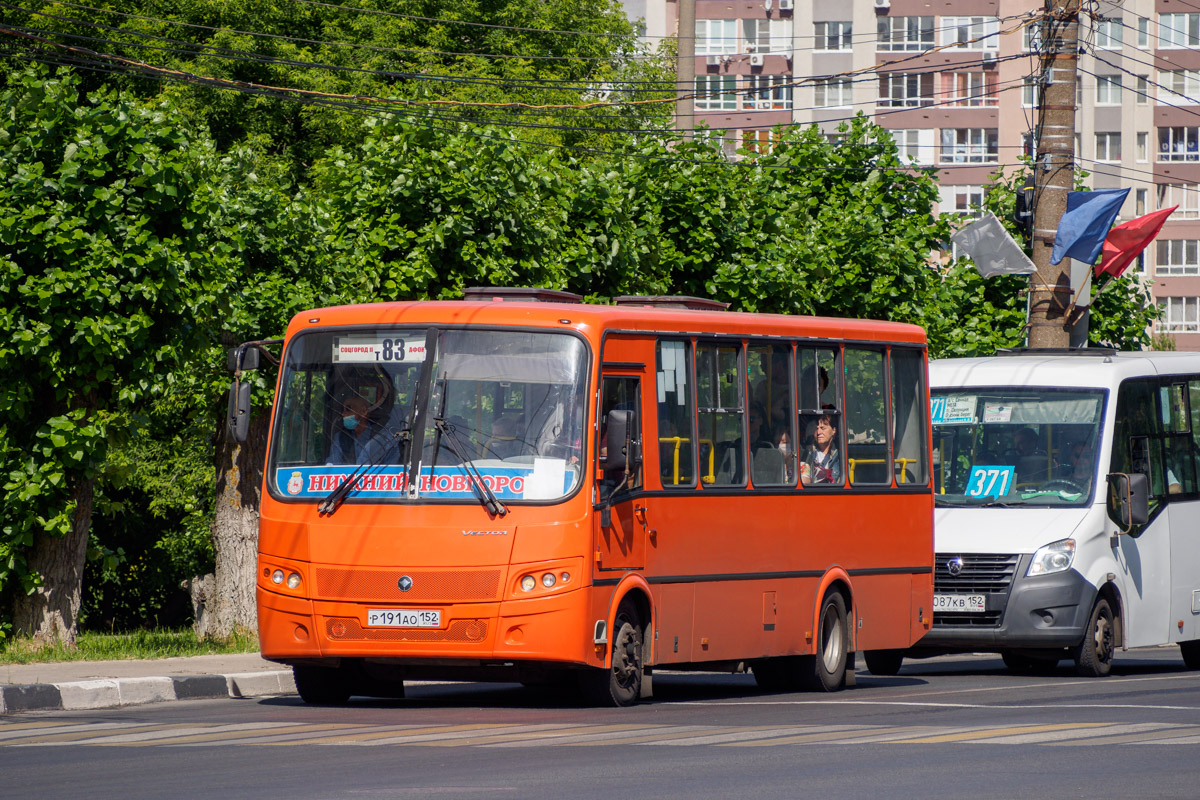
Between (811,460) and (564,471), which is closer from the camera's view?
(564,471)

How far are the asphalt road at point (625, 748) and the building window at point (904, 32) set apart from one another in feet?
238

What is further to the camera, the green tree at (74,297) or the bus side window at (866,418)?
the green tree at (74,297)

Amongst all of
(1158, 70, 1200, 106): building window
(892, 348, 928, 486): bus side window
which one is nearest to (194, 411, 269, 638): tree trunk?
(892, 348, 928, 486): bus side window

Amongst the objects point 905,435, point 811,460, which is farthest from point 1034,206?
point 811,460

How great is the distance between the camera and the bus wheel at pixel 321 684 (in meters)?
14.0

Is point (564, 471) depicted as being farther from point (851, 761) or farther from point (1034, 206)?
point (1034, 206)

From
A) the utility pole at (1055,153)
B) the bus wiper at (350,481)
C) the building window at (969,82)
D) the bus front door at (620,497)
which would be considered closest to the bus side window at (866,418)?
the bus front door at (620,497)

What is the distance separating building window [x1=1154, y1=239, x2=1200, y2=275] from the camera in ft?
292

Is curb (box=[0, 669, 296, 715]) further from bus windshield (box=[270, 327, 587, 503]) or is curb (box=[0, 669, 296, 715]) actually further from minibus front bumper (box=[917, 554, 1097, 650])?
minibus front bumper (box=[917, 554, 1097, 650])

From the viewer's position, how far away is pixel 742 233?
1073 inches

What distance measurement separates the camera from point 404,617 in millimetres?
13047

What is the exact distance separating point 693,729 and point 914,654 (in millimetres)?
8169

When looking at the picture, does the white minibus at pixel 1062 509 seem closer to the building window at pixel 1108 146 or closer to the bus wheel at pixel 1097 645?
the bus wheel at pixel 1097 645

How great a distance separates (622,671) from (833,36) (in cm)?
7408
